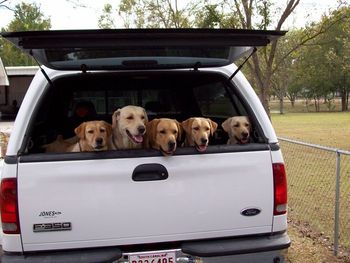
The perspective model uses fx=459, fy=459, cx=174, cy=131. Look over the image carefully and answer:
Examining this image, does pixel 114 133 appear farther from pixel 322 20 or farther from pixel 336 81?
pixel 336 81

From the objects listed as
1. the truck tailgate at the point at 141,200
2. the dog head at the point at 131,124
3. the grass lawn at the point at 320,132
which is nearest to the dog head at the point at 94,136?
the dog head at the point at 131,124

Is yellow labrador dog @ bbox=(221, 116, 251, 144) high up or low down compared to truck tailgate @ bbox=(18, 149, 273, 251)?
up

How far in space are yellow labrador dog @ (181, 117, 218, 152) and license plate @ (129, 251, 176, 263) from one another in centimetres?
79

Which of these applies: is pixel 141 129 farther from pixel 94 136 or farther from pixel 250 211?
pixel 250 211

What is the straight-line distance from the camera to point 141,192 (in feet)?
10.0

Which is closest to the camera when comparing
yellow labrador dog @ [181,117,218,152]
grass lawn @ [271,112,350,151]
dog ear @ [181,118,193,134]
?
yellow labrador dog @ [181,117,218,152]

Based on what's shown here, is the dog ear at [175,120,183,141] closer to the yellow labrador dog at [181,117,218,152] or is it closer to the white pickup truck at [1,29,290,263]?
the yellow labrador dog at [181,117,218,152]

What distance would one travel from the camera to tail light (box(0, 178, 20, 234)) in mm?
2971

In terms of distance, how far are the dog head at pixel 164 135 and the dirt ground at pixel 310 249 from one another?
7.44 feet

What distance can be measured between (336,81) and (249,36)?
61005 mm

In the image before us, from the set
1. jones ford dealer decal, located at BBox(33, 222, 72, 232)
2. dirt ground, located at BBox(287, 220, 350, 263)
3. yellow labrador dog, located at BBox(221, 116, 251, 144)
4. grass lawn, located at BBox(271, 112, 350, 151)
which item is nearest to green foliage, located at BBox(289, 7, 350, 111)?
grass lawn, located at BBox(271, 112, 350, 151)

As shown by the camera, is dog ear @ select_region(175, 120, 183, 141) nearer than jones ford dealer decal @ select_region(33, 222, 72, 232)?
No

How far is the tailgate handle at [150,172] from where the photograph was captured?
3.07 metres

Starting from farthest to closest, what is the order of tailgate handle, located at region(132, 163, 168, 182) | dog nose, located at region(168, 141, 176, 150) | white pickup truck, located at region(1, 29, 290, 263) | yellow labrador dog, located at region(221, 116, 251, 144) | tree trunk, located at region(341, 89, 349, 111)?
tree trunk, located at region(341, 89, 349, 111) < yellow labrador dog, located at region(221, 116, 251, 144) < dog nose, located at region(168, 141, 176, 150) < tailgate handle, located at region(132, 163, 168, 182) < white pickup truck, located at region(1, 29, 290, 263)
